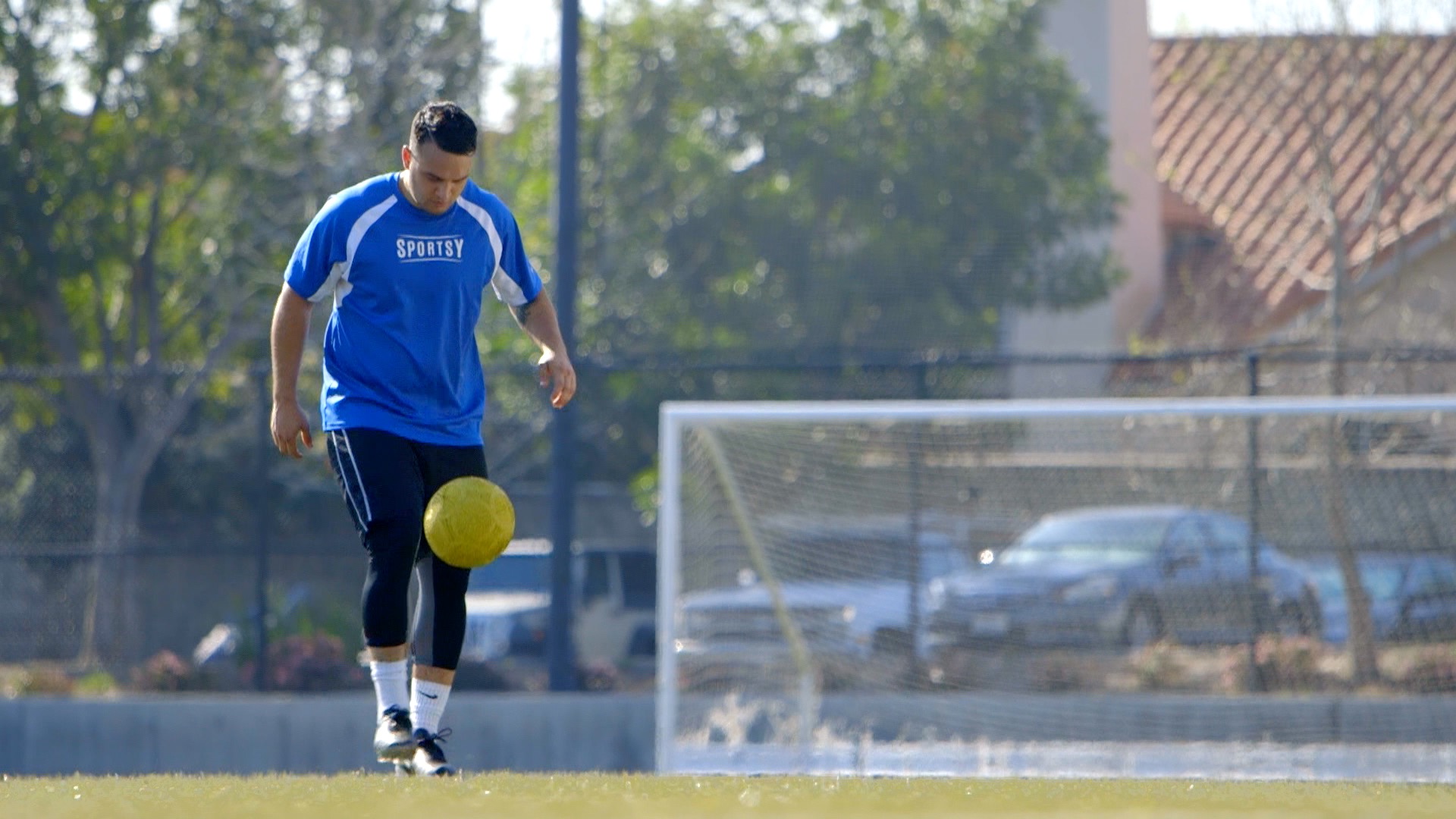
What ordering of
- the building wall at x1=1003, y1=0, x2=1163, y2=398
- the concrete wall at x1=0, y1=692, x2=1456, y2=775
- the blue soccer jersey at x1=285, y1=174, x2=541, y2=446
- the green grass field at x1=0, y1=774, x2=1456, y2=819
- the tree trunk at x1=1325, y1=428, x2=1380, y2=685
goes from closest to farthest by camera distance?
the green grass field at x1=0, y1=774, x2=1456, y2=819, the blue soccer jersey at x1=285, y1=174, x2=541, y2=446, the concrete wall at x1=0, y1=692, x2=1456, y2=775, the tree trunk at x1=1325, y1=428, x2=1380, y2=685, the building wall at x1=1003, y1=0, x2=1163, y2=398

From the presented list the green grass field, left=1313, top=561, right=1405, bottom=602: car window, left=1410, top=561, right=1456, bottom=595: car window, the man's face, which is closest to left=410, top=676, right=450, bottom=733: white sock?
the green grass field

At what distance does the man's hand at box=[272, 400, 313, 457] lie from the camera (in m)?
4.95

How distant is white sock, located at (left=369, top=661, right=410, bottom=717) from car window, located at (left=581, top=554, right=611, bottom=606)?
6839mm

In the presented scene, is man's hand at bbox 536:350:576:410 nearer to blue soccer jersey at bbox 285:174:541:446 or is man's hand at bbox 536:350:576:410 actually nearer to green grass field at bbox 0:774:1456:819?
blue soccer jersey at bbox 285:174:541:446

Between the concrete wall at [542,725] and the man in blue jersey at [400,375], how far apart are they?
215 inches

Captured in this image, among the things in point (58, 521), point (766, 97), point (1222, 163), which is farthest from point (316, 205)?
point (1222, 163)

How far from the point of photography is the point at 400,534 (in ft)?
16.1

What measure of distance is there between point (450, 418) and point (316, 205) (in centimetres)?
1018

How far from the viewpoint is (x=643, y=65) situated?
17641mm

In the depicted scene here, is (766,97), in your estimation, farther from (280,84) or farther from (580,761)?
(580,761)

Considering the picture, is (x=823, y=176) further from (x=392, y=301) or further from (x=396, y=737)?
(x=396, y=737)

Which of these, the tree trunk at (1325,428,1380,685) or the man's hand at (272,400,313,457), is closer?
the man's hand at (272,400,313,457)

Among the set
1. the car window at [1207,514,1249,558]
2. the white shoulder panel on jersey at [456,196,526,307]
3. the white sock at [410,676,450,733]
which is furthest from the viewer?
the car window at [1207,514,1249,558]

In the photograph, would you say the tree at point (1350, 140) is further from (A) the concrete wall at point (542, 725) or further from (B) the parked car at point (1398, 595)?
(A) the concrete wall at point (542, 725)
